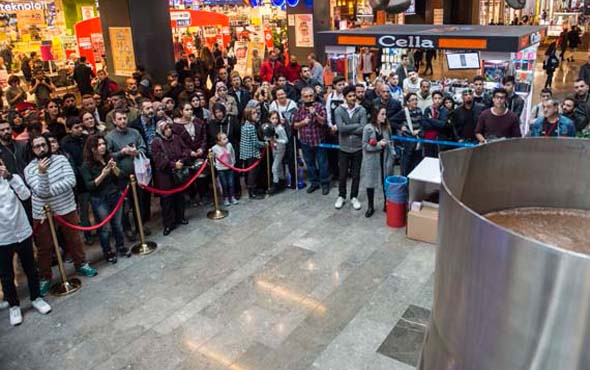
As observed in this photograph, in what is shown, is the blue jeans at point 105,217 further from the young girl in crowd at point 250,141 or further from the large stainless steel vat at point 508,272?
the large stainless steel vat at point 508,272

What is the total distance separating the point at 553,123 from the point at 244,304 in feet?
14.9

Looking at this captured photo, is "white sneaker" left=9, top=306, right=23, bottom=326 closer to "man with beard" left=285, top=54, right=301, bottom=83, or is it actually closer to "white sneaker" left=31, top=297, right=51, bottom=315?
"white sneaker" left=31, top=297, right=51, bottom=315

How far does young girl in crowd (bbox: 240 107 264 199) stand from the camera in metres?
8.02

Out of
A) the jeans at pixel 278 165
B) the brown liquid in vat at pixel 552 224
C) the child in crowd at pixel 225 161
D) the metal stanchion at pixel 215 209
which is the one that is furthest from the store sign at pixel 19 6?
the brown liquid in vat at pixel 552 224

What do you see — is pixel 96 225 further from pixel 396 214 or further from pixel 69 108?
pixel 396 214

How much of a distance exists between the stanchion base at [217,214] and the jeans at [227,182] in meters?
0.35

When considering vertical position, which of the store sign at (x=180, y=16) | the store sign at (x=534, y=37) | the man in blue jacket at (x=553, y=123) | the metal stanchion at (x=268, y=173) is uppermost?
the store sign at (x=180, y=16)

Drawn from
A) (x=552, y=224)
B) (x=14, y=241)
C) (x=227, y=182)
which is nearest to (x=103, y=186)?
(x=14, y=241)

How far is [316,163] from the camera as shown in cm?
857

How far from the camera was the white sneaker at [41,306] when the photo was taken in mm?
5551

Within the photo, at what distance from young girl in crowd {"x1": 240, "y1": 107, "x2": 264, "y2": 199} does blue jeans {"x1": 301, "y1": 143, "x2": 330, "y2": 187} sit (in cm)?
75

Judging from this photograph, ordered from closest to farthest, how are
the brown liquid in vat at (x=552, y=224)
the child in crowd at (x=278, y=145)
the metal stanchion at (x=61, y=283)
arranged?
the brown liquid in vat at (x=552, y=224), the metal stanchion at (x=61, y=283), the child in crowd at (x=278, y=145)

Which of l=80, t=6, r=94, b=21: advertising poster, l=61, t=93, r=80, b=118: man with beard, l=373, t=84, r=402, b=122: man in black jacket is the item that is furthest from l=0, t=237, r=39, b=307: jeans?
l=80, t=6, r=94, b=21: advertising poster

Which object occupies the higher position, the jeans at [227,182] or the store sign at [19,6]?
the store sign at [19,6]
